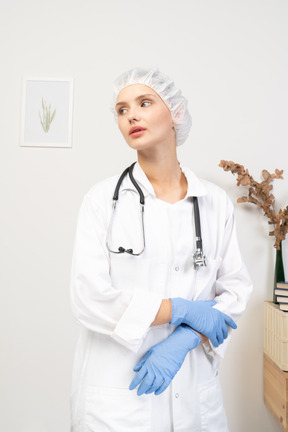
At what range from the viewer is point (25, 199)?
2160 mm

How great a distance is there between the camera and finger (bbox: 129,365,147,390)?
114 cm

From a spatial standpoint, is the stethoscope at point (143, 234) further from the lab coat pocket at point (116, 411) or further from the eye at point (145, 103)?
the lab coat pocket at point (116, 411)

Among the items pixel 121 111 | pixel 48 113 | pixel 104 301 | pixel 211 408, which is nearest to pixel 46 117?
pixel 48 113

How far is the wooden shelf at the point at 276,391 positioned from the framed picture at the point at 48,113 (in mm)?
1524

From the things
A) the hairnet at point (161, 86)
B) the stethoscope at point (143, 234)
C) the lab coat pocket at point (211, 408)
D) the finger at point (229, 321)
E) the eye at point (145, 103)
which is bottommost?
the lab coat pocket at point (211, 408)

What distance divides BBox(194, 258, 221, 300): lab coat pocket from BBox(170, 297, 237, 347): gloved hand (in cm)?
4

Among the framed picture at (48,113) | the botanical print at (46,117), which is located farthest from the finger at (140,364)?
the botanical print at (46,117)

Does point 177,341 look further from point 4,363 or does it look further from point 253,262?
point 4,363

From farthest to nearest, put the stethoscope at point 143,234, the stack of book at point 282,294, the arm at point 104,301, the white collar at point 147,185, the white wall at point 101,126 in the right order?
the white wall at point 101,126
the stack of book at point 282,294
the white collar at point 147,185
the stethoscope at point 143,234
the arm at point 104,301

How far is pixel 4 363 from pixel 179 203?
1.40m

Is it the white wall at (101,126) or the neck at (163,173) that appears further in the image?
the white wall at (101,126)

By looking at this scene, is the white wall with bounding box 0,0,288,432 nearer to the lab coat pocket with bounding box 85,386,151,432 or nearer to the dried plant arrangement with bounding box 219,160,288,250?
the dried plant arrangement with bounding box 219,160,288,250

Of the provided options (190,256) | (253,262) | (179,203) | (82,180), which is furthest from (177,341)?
(82,180)

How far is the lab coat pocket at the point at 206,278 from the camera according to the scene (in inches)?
50.9
